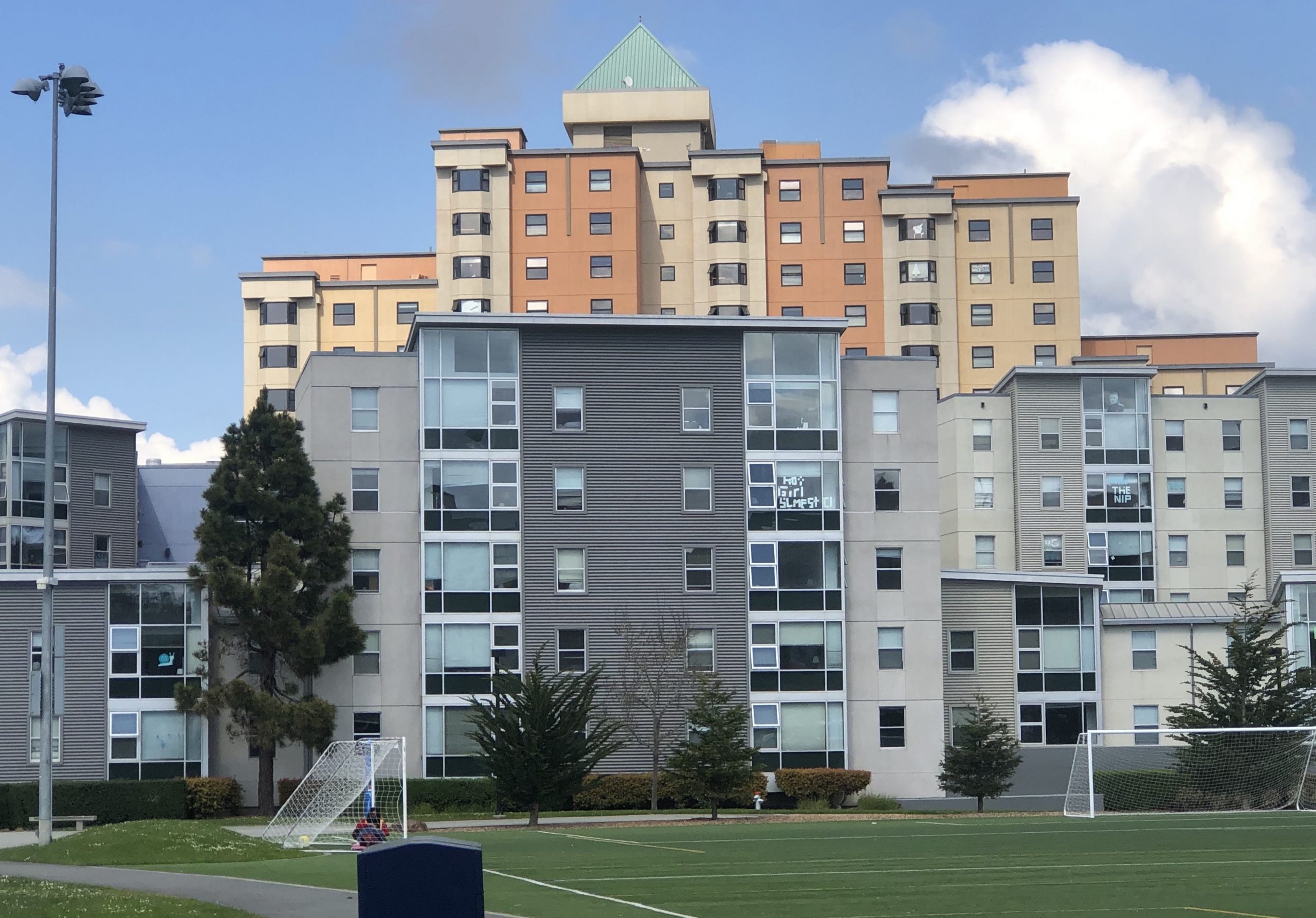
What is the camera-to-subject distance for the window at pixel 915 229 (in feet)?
300

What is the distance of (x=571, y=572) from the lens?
57.8 m

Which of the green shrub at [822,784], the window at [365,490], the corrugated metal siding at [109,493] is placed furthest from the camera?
the corrugated metal siding at [109,493]

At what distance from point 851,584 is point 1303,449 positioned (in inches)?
1142

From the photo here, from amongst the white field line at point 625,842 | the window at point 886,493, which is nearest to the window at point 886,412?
the window at point 886,493

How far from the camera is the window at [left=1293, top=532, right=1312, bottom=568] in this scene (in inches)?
3002

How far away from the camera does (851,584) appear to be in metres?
59.2

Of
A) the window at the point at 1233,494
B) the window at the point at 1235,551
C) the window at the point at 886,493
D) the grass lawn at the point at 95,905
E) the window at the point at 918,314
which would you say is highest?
the window at the point at 918,314

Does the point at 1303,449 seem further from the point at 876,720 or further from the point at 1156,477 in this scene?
the point at 876,720

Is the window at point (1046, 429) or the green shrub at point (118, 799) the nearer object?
the green shrub at point (118, 799)

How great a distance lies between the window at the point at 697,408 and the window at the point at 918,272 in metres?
35.3

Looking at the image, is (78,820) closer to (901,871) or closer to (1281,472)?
(901,871)

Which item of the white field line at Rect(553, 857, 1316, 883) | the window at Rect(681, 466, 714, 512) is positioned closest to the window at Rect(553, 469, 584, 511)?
the window at Rect(681, 466, 714, 512)

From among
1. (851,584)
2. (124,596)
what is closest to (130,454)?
(124,596)

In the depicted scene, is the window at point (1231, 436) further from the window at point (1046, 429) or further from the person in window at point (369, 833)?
the person in window at point (369, 833)
